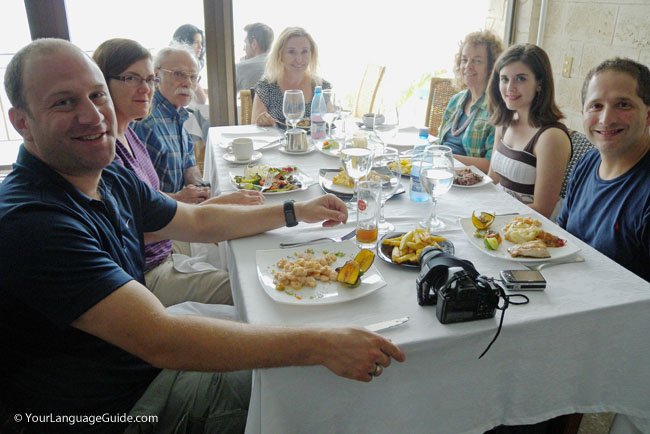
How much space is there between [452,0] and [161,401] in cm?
379

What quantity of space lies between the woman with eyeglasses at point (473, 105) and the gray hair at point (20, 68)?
5.89 ft

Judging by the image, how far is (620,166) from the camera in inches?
56.0

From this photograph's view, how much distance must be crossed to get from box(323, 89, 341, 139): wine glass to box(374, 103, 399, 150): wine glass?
0.72 feet

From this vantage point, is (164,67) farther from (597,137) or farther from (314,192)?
(597,137)

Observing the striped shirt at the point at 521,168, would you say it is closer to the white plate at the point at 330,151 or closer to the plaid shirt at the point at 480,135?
the plaid shirt at the point at 480,135

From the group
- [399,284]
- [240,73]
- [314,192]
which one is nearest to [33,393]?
[399,284]

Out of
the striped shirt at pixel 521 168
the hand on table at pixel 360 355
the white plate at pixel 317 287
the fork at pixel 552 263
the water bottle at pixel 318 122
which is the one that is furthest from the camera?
the water bottle at pixel 318 122

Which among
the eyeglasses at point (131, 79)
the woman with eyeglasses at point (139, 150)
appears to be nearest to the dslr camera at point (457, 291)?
the woman with eyeglasses at point (139, 150)

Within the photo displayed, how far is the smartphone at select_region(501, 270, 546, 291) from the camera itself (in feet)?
3.36

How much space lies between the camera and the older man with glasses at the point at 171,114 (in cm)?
205

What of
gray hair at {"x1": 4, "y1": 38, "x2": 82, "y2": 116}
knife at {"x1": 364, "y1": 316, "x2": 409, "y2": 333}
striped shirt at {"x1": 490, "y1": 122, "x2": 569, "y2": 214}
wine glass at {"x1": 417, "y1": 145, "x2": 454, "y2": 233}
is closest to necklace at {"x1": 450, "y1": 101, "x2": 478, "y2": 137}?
striped shirt at {"x1": 490, "y1": 122, "x2": 569, "y2": 214}

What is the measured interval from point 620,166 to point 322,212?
2.80ft

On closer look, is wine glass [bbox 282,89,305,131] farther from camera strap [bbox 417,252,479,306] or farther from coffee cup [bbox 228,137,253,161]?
camera strap [bbox 417,252,479,306]

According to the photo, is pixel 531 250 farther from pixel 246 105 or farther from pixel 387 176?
pixel 246 105
